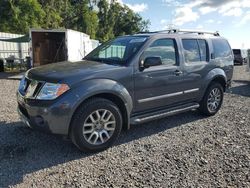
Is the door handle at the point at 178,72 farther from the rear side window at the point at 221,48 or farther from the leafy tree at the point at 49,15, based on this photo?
the leafy tree at the point at 49,15

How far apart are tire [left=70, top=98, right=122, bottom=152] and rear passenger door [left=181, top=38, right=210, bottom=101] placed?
1.91 meters

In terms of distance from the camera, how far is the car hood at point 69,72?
4.05 m

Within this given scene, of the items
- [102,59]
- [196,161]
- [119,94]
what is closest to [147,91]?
[119,94]

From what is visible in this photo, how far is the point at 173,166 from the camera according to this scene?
3938mm

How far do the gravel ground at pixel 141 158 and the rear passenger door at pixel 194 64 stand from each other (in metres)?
0.74

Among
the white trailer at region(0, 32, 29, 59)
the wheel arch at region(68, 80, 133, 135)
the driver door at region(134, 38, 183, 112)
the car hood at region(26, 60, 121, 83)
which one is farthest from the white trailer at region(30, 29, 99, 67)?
the wheel arch at region(68, 80, 133, 135)

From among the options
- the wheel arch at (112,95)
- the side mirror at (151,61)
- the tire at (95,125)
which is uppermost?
the side mirror at (151,61)

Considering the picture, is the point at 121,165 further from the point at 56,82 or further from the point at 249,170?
the point at 249,170

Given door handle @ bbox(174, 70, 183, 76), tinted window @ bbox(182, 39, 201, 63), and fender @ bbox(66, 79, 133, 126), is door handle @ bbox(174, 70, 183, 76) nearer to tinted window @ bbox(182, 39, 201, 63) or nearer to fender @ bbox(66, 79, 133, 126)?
tinted window @ bbox(182, 39, 201, 63)

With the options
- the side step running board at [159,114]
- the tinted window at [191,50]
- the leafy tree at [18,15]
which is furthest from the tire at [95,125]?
the leafy tree at [18,15]

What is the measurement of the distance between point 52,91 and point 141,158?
167cm

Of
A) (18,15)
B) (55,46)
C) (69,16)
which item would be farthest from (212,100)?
(69,16)

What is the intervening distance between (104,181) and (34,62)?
12.9 metres

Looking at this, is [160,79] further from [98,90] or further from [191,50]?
[98,90]
